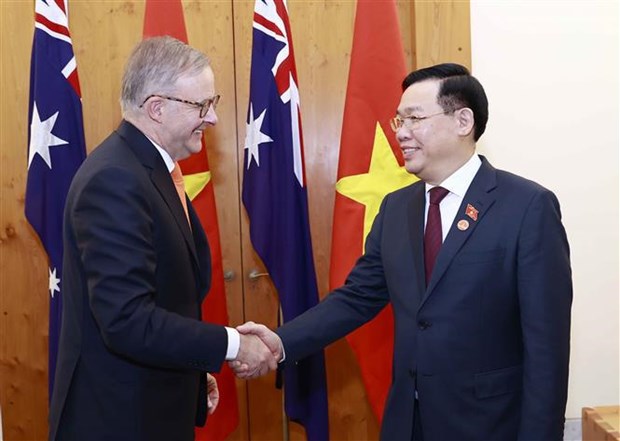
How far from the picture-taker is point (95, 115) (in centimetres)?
299

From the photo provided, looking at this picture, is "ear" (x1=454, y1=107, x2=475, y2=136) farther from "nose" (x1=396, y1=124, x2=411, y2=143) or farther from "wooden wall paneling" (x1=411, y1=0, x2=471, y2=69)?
"wooden wall paneling" (x1=411, y1=0, x2=471, y2=69)

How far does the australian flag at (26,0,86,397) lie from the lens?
2.56 m

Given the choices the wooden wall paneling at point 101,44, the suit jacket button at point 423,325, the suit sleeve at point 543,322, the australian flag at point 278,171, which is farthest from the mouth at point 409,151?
the wooden wall paneling at point 101,44

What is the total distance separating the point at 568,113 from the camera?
304 centimetres

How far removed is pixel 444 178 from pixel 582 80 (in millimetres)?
1512

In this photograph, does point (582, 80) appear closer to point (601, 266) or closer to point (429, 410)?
point (601, 266)

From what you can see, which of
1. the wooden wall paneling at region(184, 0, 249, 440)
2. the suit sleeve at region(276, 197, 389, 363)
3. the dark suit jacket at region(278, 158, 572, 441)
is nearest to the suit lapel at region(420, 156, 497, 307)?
the dark suit jacket at region(278, 158, 572, 441)

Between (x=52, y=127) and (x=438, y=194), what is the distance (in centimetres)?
158

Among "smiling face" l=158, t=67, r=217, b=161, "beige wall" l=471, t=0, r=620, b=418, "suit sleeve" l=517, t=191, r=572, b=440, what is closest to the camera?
"suit sleeve" l=517, t=191, r=572, b=440

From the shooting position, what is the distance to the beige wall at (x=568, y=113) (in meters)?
3.00

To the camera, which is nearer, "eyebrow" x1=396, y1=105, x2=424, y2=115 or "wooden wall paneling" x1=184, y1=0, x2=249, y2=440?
"eyebrow" x1=396, y1=105, x2=424, y2=115

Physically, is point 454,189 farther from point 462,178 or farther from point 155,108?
point 155,108

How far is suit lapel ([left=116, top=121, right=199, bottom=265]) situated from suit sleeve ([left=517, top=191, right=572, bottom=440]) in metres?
0.88

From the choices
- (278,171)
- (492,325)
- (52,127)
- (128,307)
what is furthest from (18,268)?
(492,325)
